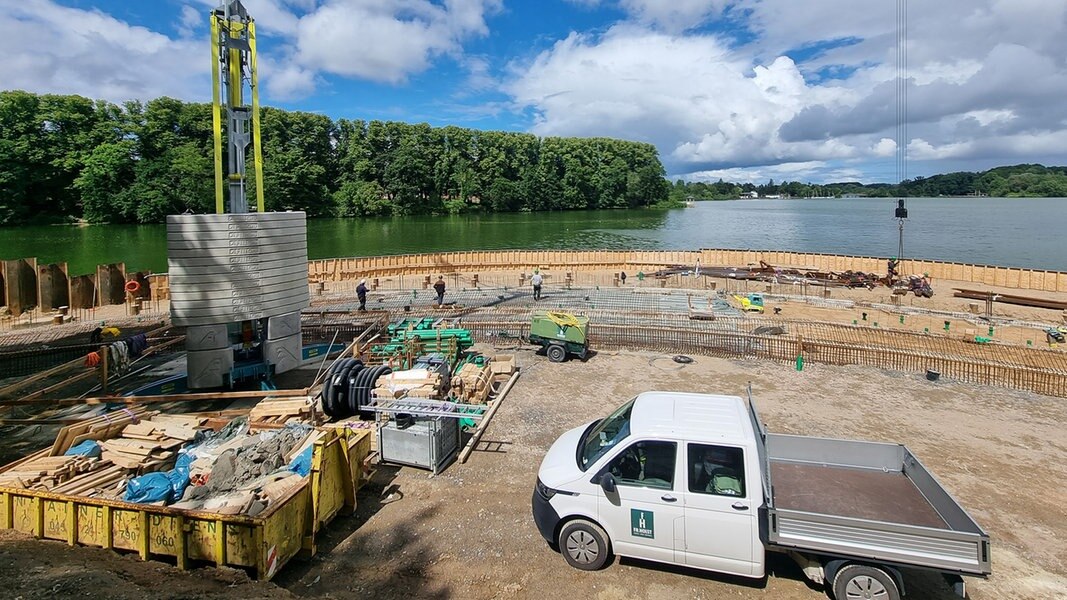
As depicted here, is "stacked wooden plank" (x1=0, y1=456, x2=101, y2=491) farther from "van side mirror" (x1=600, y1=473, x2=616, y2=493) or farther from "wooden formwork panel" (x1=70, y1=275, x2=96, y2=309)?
"wooden formwork panel" (x1=70, y1=275, x2=96, y2=309)

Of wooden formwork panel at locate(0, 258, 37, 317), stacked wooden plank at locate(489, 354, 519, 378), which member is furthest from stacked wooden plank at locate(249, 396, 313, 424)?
wooden formwork panel at locate(0, 258, 37, 317)

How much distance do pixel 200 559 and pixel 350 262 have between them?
3464 cm

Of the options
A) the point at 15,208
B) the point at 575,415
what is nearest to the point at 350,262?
the point at 575,415

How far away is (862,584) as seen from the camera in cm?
627

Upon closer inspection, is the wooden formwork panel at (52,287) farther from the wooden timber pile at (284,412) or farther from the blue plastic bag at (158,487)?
the blue plastic bag at (158,487)

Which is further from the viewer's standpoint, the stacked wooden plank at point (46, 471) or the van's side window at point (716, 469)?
the stacked wooden plank at point (46, 471)

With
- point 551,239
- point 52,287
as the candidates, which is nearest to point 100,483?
point 52,287

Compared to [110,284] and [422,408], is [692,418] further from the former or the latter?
[110,284]

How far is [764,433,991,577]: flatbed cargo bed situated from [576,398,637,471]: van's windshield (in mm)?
1792

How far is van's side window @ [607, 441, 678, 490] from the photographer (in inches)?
268

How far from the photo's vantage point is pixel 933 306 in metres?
28.4

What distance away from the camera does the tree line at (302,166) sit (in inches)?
2709

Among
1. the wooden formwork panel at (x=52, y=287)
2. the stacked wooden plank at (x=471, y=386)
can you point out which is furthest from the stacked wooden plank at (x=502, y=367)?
the wooden formwork panel at (x=52, y=287)

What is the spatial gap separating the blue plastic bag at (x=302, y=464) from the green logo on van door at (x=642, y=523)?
4585 millimetres
